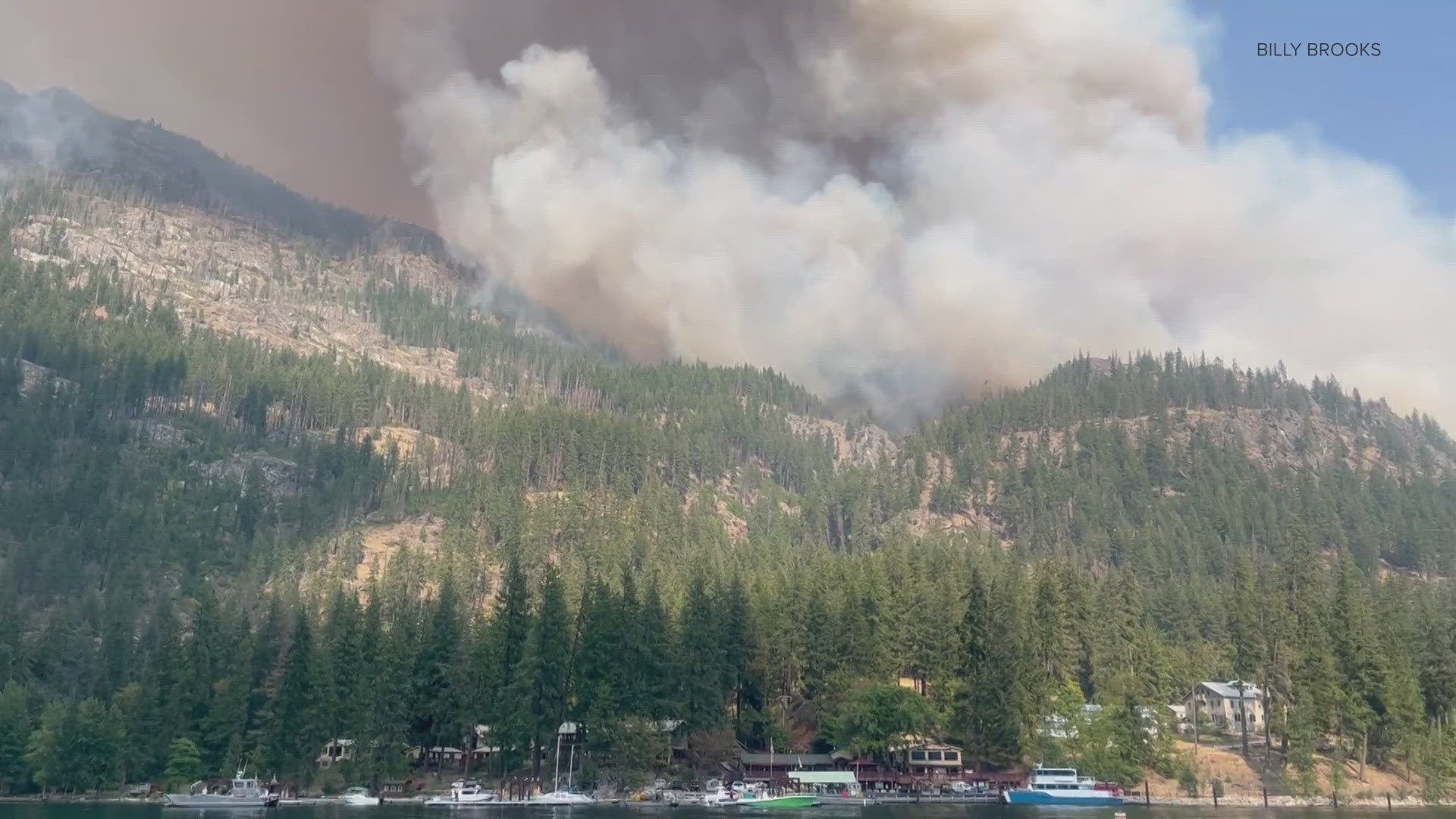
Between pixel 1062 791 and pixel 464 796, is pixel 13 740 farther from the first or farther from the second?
pixel 1062 791

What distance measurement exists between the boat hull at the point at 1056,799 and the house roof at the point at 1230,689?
131 ft

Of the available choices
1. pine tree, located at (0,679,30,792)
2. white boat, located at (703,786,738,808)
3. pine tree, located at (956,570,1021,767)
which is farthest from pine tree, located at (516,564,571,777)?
pine tree, located at (0,679,30,792)

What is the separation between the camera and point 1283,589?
130500 mm

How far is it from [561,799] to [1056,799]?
154 ft

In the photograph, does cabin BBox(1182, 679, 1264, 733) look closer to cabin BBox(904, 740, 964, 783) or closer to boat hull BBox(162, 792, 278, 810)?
cabin BBox(904, 740, 964, 783)

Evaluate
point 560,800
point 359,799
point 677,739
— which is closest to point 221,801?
point 359,799

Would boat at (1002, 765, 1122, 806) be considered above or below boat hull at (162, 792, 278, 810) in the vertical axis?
above

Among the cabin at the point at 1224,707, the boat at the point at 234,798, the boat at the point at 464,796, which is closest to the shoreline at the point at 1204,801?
the boat at the point at 234,798

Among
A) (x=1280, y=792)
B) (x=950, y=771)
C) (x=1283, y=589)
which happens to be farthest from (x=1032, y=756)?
(x=1283, y=589)

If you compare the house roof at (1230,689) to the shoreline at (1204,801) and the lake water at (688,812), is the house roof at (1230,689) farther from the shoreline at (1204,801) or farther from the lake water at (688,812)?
the lake water at (688,812)

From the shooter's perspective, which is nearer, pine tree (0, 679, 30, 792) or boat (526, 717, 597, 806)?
boat (526, 717, 597, 806)

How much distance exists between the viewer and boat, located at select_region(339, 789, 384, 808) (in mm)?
100438

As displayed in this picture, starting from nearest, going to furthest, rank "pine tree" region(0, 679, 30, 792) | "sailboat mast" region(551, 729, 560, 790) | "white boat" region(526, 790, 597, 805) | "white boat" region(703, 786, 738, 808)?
"white boat" region(703, 786, 738, 808) < "white boat" region(526, 790, 597, 805) < "sailboat mast" region(551, 729, 560, 790) < "pine tree" region(0, 679, 30, 792)

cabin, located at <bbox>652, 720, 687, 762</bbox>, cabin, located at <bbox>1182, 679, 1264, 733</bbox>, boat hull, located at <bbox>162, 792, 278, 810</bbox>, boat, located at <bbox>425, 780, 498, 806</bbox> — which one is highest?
cabin, located at <bbox>1182, 679, 1264, 733</bbox>
